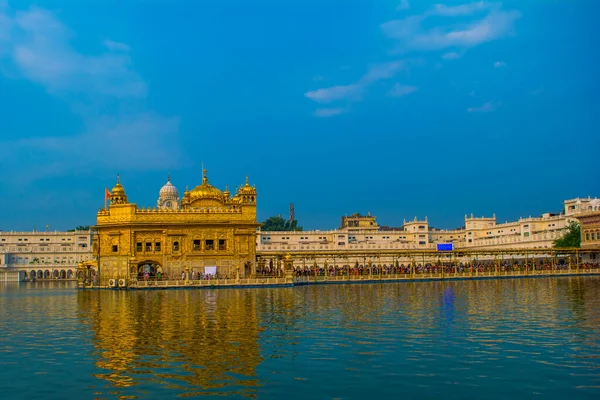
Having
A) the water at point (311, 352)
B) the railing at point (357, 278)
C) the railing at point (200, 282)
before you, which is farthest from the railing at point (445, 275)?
the water at point (311, 352)

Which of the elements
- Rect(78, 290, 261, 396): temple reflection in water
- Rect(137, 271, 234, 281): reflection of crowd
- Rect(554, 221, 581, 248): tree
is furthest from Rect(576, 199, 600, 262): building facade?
Rect(78, 290, 261, 396): temple reflection in water

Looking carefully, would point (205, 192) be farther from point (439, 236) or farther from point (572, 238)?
point (439, 236)

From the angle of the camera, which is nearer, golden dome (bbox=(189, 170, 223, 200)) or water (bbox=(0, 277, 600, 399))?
water (bbox=(0, 277, 600, 399))

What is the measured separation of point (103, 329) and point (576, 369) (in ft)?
52.8

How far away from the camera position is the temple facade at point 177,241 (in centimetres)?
5609

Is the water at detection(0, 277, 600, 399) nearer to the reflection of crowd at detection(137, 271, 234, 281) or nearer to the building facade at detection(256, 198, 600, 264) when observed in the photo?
the reflection of crowd at detection(137, 271, 234, 281)

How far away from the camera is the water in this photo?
1442 cm

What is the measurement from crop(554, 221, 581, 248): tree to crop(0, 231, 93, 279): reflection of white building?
245ft

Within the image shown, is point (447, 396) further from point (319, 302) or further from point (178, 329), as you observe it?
point (319, 302)

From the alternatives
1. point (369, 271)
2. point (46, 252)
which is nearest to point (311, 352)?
point (369, 271)

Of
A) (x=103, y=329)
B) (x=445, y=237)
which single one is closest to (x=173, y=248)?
(x=103, y=329)

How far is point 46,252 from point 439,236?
7171cm

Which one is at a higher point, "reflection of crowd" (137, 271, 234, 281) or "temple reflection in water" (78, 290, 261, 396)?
"reflection of crowd" (137, 271, 234, 281)

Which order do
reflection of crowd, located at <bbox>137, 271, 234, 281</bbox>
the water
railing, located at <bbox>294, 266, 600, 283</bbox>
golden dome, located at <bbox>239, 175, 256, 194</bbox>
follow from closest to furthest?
the water < reflection of crowd, located at <bbox>137, 271, 234, 281</bbox> < golden dome, located at <bbox>239, 175, 256, 194</bbox> < railing, located at <bbox>294, 266, 600, 283</bbox>
